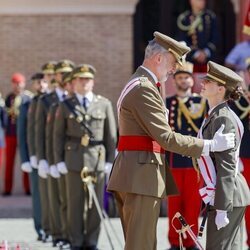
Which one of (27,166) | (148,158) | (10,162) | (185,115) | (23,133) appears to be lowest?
(10,162)

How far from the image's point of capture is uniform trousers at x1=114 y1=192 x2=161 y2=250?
22.1 ft

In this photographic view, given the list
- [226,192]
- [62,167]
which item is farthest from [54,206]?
[226,192]

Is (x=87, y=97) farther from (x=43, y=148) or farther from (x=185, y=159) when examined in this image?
(x=185, y=159)

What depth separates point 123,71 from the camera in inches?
610

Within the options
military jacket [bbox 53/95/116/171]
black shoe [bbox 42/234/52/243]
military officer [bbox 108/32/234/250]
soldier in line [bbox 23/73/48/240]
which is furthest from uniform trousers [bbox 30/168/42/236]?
military officer [bbox 108/32/234/250]

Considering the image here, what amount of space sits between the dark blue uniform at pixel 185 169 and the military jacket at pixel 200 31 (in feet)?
12.1

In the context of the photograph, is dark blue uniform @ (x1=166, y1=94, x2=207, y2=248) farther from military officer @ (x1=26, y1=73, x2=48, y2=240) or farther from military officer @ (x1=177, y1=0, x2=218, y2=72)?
military officer @ (x1=177, y1=0, x2=218, y2=72)

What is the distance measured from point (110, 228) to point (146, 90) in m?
4.71

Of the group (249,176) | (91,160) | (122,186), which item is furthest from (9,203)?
(122,186)

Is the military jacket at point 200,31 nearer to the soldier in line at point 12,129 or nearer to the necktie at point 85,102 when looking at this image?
the soldier in line at point 12,129

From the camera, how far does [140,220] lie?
265 inches

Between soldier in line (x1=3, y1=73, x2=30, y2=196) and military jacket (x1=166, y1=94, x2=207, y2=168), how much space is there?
202 inches

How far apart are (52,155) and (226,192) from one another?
11.7 ft

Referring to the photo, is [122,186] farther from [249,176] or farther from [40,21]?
[40,21]
